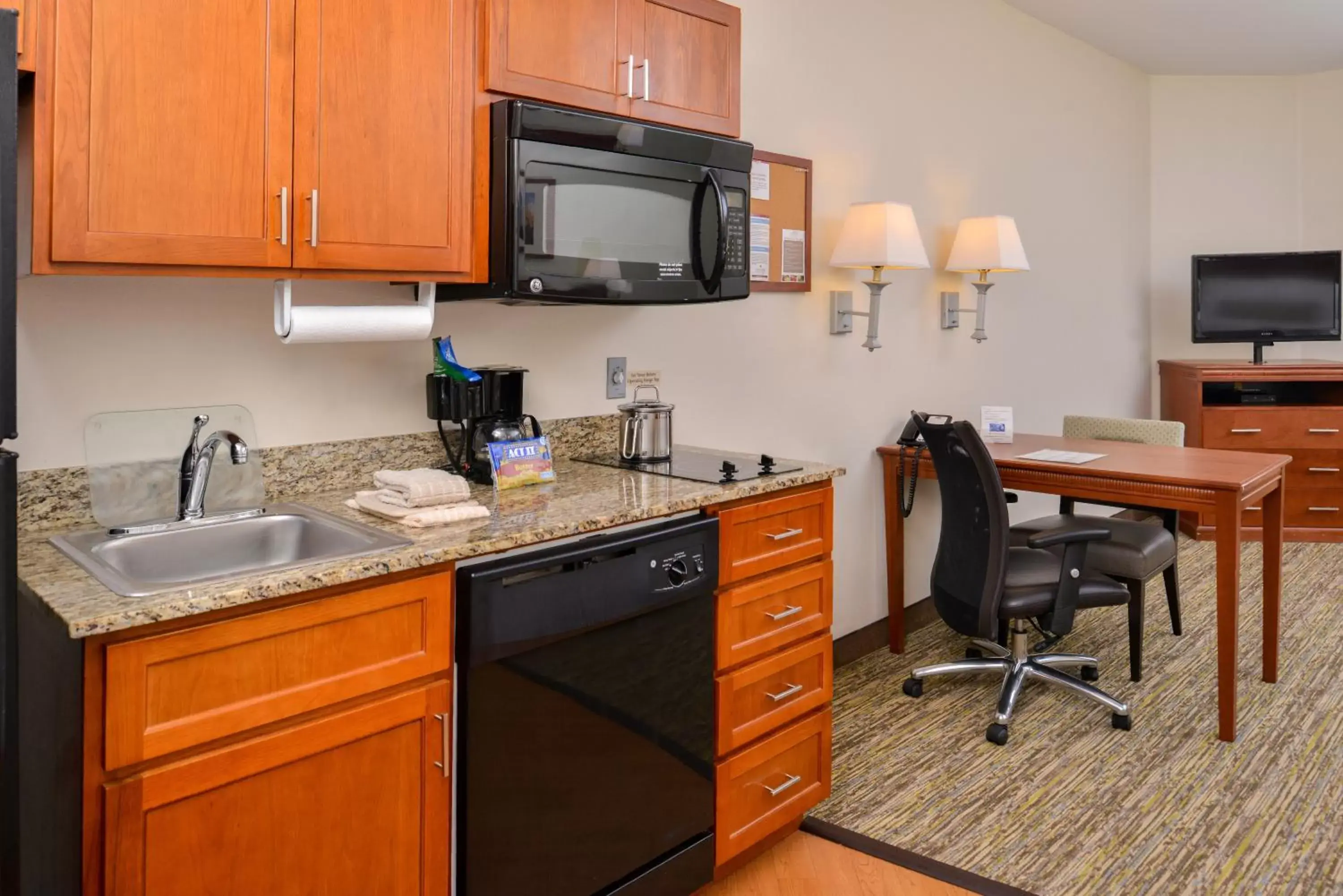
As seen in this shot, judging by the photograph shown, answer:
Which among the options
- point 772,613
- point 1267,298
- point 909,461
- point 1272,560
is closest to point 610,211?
point 772,613

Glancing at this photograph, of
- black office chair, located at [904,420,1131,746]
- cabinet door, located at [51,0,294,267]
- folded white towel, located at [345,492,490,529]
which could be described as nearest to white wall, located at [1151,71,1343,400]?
black office chair, located at [904,420,1131,746]

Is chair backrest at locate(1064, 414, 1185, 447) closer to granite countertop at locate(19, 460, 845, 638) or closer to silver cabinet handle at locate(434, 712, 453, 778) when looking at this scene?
granite countertop at locate(19, 460, 845, 638)

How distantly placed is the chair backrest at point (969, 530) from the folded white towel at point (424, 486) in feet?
5.07

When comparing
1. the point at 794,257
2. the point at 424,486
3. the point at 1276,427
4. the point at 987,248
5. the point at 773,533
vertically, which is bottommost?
the point at 773,533

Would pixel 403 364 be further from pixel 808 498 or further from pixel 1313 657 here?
pixel 1313 657

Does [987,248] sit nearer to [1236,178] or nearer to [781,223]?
[781,223]

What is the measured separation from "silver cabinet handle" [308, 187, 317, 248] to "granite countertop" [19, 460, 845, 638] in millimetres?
517

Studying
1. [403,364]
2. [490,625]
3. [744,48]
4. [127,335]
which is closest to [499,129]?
[403,364]

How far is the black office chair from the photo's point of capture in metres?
2.97

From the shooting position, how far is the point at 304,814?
1.53 m

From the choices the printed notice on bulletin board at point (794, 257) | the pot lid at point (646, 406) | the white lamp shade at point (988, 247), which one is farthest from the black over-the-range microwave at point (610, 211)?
the white lamp shade at point (988, 247)

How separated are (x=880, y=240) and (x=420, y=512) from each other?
208 centimetres

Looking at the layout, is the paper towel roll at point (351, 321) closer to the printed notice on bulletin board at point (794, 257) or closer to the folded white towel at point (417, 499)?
the folded white towel at point (417, 499)

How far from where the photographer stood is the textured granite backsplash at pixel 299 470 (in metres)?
1.82
